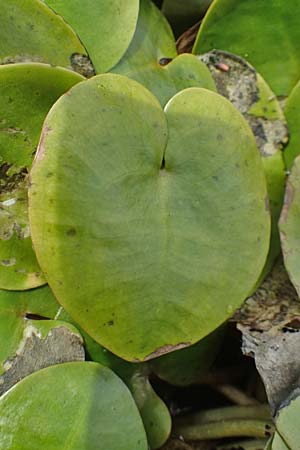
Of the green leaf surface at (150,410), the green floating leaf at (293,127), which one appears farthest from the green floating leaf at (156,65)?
the green leaf surface at (150,410)

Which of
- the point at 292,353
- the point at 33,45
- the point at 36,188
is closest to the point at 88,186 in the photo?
the point at 36,188

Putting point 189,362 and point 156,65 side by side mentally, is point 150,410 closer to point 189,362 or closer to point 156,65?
point 189,362

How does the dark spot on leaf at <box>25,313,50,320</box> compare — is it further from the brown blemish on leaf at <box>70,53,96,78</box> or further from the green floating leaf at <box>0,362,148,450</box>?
the brown blemish on leaf at <box>70,53,96,78</box>

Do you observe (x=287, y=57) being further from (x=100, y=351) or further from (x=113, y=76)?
(x=100, y=351)

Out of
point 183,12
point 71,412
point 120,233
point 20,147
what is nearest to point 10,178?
point 20,147

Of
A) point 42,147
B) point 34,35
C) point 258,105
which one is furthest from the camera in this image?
point 258,105

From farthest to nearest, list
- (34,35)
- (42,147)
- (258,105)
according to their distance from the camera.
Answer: (258,105), (34,35), (42,147)

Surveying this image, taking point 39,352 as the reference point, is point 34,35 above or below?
above
